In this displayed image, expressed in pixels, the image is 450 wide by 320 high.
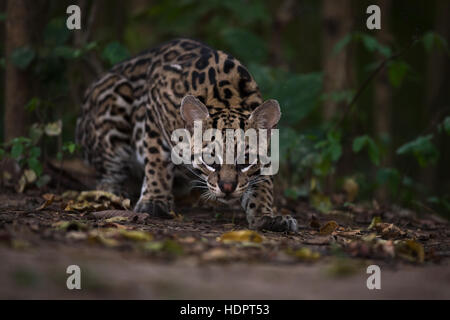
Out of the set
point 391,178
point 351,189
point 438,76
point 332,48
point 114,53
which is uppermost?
point 438,76

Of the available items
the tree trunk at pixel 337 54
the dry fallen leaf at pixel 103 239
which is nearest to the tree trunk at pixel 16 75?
the dry fallen leaf at pixel 103 239

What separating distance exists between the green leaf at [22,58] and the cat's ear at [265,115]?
3.87m

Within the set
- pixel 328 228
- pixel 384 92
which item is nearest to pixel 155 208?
pixel 328 228

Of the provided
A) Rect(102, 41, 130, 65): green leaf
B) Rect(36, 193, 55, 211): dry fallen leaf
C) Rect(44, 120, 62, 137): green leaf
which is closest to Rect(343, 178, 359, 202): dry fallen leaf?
Rect(102, 41, 130, 65): green leaf

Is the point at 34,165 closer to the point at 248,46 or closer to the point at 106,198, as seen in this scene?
the point at 106,198

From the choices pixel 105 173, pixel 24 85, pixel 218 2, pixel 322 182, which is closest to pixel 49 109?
pixel 24 85

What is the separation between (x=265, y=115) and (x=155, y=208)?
179 centimetres

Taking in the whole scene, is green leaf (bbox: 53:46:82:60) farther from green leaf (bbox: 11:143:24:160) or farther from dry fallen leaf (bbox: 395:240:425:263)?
dry fallen leaf (bbox: 395:240:425:263)

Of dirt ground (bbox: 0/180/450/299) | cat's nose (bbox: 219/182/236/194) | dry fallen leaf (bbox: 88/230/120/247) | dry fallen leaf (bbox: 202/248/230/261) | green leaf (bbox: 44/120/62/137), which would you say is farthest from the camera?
green leaf (bbox: 44/120/62/137)

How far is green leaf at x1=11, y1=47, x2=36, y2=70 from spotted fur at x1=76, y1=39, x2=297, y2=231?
1.00 meters

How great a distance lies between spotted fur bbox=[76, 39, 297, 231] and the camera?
6.49 metres

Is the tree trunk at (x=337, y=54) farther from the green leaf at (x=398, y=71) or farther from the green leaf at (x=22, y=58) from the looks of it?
the green leaf at (x=22, y=58)

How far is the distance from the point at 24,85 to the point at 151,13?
5277 millimetres

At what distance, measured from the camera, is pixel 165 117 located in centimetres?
747
